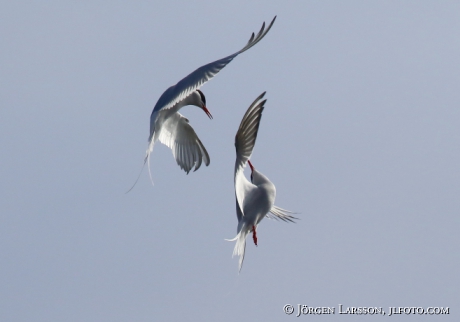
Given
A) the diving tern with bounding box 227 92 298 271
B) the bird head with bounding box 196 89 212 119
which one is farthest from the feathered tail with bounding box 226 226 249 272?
the bird head with bounding box 196 89 212 119

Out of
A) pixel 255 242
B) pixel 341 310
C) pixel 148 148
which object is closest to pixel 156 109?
pixel 148 148

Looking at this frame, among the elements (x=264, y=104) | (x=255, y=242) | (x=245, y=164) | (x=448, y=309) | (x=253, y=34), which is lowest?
(x=448, y=309)

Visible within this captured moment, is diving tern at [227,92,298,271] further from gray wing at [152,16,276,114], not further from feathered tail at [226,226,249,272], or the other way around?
gray wing at [152,16,276,114]

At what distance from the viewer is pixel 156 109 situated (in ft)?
40.6

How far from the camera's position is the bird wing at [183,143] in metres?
13.8

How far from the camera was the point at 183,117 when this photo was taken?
13.8m

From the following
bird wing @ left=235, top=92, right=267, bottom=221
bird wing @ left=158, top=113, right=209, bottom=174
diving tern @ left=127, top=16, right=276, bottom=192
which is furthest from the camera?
bird wing @ left=158, top=113, right=209, bottom=174

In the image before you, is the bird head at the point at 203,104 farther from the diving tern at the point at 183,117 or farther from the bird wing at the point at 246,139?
the bird wing at the point at 246,139

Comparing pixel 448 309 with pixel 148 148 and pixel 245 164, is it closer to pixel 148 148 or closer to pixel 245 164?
pixel 245 164

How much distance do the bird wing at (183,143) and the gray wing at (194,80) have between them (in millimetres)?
1402

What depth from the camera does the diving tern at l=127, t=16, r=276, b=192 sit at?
11586 mm

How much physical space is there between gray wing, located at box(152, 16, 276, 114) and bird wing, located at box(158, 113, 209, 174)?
4.60 ft

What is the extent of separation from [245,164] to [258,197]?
417 mm

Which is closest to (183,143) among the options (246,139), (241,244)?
(246,139)
